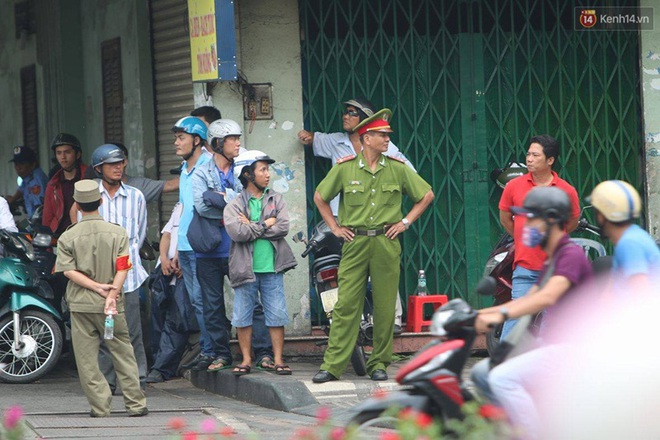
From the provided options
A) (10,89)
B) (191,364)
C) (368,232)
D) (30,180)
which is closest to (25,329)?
(191,364)

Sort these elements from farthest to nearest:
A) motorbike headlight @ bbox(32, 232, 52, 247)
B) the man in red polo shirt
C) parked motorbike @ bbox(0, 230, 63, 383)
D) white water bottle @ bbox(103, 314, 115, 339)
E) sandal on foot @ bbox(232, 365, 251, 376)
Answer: motorbike headlight @ bbox(32, 232, 52, 247)
parked motorbike @ bbox(0, 230, 63, 383)
sandal on foot @ bbox(232, 365, 251, 376)
the man in red polo shirt
white water bottle @ bbox(103, 314, 115, 339)

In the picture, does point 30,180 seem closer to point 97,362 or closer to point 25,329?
point 25,329

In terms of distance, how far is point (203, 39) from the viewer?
10.3m

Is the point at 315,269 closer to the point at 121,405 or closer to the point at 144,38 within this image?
the point at 121,405

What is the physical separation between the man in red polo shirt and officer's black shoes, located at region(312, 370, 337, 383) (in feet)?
4.29

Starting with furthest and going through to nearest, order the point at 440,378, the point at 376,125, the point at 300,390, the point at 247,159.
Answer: the point at 247,159 → the point at 376,125 → the point at 300,390 → the point at 440,378

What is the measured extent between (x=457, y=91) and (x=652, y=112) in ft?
5.55

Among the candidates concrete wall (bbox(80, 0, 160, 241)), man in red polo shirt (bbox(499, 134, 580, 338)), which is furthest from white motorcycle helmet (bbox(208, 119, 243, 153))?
concrete wall (bbox(80, 0, 160, 241))

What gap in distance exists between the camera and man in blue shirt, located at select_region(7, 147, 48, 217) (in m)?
13.8

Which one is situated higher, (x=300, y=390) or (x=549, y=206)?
(x=549, y=206)

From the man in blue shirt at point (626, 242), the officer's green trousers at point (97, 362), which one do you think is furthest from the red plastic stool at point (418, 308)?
the man in blue shirt at point (626, 242)

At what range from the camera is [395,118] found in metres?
11.2

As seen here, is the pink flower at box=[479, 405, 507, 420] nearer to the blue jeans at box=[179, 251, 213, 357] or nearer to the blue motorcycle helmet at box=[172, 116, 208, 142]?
the blue jeans at box=[179, 251, 213, 357]

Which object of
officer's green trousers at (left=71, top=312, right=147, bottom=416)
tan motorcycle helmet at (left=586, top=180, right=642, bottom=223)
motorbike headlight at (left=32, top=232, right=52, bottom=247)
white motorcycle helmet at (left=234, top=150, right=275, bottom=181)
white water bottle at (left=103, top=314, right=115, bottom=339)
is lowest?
officer's green trousers at (left=71, top=312, right=147, bottom=416)
